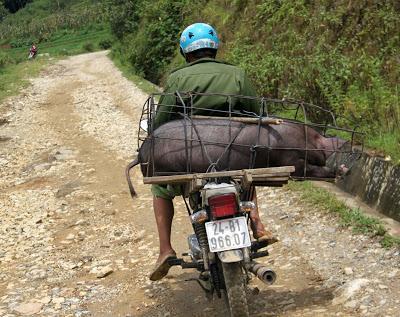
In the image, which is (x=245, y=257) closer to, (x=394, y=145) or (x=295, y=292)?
(x=295, y=292)

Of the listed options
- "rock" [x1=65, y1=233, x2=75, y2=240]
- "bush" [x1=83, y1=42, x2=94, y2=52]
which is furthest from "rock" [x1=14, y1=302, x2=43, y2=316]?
"bush" [x1=83, y1=42, x2=94, y2=52]

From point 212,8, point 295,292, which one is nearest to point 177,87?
point 295,292

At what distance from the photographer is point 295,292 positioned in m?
3.88

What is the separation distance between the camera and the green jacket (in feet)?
11.7

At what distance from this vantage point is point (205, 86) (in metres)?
3.59

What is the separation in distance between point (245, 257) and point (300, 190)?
290 cm

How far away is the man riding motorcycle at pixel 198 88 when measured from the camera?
359 cm

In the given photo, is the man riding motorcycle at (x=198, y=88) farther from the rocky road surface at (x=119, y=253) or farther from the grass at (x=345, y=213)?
the grass at (x=345, y=213)

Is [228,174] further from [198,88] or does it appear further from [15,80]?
[15,80]

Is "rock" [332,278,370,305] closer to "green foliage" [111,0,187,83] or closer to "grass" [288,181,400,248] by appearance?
"grass" [288,181,400,248]

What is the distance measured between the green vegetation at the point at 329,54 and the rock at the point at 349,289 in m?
1.65

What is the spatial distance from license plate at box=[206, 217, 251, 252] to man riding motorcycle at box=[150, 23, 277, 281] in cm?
47

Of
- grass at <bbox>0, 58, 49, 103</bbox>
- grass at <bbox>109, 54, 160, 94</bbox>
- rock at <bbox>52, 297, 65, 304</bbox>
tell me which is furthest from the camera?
grass at <bbox>0, 58, 49, 103</bbox>

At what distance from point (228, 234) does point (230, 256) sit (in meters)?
0.12
